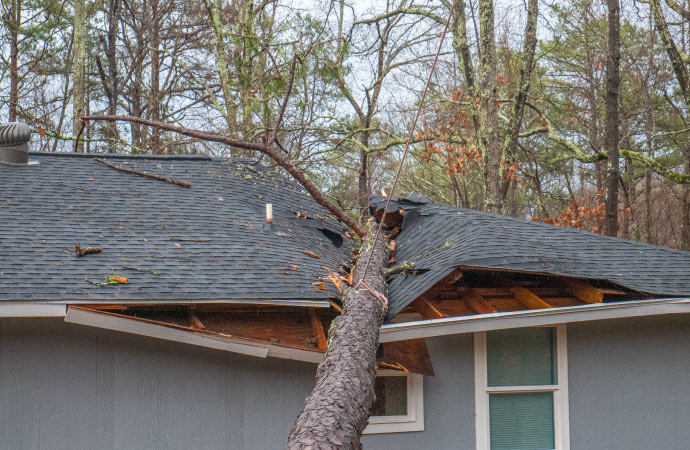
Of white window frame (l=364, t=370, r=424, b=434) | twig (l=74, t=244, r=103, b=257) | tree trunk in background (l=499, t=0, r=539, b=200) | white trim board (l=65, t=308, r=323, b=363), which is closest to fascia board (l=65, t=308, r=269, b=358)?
white trim board (l=65, t=308, r=323, b=363)

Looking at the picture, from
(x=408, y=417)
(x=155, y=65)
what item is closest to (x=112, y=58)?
(x=155, y=65)

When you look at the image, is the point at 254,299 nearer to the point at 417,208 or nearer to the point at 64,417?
the point at 64,417

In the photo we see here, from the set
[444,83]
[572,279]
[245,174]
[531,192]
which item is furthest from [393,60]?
[572,279]

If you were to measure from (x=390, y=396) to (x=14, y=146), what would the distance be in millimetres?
5467

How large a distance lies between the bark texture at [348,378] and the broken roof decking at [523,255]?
32 cm

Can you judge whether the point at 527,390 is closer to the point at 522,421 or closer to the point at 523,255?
the point at 522,421

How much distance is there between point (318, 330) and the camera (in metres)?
5.50

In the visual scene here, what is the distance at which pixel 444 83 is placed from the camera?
832 inches

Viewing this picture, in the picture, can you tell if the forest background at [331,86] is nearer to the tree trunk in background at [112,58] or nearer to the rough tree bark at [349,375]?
the tree trunk in background at [112,58]

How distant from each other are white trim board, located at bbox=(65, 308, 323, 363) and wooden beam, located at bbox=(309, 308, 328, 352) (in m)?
0.20

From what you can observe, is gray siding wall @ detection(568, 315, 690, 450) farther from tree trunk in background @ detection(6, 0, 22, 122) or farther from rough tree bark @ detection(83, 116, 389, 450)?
tree trunk in background @ detection(6, 0, 22, 122)

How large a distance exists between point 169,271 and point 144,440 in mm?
1395

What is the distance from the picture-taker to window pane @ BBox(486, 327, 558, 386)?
5.62m

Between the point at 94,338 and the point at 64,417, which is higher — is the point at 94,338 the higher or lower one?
the higher one
